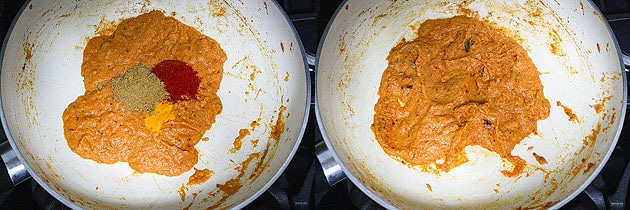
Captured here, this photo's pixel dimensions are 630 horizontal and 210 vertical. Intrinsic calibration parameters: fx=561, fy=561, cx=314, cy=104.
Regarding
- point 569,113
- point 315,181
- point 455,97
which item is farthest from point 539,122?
point 315,181

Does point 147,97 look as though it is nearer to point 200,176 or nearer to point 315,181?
point 200,176

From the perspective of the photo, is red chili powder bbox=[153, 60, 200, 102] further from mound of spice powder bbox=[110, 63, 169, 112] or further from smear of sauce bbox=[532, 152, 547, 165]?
smear of sauce bbox=[532, 152, 547, 165]

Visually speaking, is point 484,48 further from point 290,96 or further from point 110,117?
point 110,117

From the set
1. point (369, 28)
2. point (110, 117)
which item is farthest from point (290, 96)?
point (110, 117)

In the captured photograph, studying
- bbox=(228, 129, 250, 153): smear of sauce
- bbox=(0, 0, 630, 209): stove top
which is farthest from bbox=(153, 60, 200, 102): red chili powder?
bbox=(0, 0, 630, 209): stove top

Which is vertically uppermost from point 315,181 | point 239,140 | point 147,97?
point 147,97

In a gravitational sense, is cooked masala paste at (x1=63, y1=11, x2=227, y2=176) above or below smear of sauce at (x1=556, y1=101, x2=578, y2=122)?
above
